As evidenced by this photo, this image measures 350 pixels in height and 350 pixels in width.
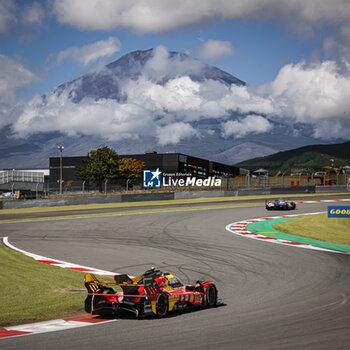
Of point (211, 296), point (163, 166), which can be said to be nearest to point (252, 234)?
point (211, 296)

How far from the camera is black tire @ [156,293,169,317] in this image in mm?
7559

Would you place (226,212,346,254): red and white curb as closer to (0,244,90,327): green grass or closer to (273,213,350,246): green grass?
(273,213,350,246): green grass

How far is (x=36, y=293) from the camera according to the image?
9141 mm

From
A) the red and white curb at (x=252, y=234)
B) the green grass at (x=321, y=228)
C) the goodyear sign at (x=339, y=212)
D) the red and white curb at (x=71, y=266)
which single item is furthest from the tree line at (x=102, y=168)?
the red and white curb at (x=71, y=266)

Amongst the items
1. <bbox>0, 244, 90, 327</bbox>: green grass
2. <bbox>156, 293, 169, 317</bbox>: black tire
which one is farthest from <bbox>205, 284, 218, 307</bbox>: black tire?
<bbox>0, 244, 90, 327</bbox>: green grass

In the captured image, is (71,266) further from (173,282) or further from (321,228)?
(321,228)

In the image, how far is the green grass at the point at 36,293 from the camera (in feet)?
25.8

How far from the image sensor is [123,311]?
7.65 m

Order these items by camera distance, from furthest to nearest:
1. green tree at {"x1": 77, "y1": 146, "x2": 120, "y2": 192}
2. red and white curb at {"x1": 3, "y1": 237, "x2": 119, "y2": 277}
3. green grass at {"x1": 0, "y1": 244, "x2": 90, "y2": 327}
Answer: green tree at {"x1": 77, "y1": 146, "x2": 120, "y2": 192}
red and white curb at {"x1": 3, "y1": 237, "x2": 119, "y2": 277}
green grass at {"x1": 0, "y1": 244, "x2": 90, "y2": 327}

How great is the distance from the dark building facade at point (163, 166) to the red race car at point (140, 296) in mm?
93962

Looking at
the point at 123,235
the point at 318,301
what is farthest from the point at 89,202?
the point at 318,301

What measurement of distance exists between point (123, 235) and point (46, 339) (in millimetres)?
14217

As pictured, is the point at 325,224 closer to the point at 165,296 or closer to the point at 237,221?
the point at 237,221

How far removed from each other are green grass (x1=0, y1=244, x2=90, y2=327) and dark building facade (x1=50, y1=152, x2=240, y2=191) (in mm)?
89939
